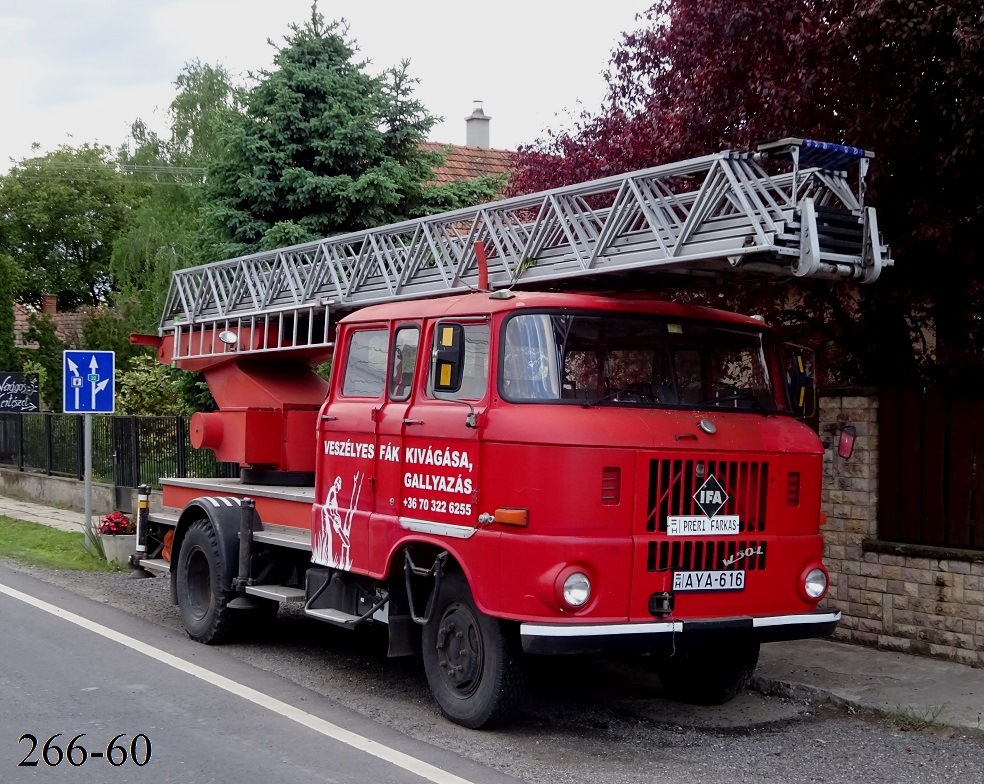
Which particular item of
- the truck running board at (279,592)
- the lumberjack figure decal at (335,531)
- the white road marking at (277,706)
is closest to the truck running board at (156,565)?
the white road marking at (277,706)

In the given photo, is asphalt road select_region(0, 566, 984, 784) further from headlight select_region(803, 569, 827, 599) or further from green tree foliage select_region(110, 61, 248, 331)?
green tree foliage select_region(110, 61, 248, 331)

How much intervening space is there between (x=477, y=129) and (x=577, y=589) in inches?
996

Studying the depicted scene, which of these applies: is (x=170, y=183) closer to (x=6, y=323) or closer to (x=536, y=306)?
(x=6, y=323)

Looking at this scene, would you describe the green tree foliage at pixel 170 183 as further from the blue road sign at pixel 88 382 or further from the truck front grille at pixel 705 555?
the truck front grille at pixel 705 555

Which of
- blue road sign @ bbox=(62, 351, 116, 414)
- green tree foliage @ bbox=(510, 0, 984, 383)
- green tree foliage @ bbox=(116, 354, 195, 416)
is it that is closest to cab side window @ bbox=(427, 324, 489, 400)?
green tree foliage @ bbox=(510, 0, 984, 383)

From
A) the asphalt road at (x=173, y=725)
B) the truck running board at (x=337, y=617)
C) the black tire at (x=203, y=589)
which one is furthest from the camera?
the black tire at (x=203, y=589)

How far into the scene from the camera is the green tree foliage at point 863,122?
8062 mm

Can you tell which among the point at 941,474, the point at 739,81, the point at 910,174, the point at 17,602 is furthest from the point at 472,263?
the point at 17,602

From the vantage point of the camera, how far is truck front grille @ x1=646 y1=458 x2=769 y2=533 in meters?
6.75

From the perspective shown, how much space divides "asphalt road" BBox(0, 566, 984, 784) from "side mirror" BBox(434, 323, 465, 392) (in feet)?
6.70

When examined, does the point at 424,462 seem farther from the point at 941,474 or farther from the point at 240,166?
the point at 240,166

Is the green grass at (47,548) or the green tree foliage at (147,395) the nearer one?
the green grass at (47,548)

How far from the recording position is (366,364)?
27.5 feet

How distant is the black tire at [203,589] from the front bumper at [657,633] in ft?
12.0
